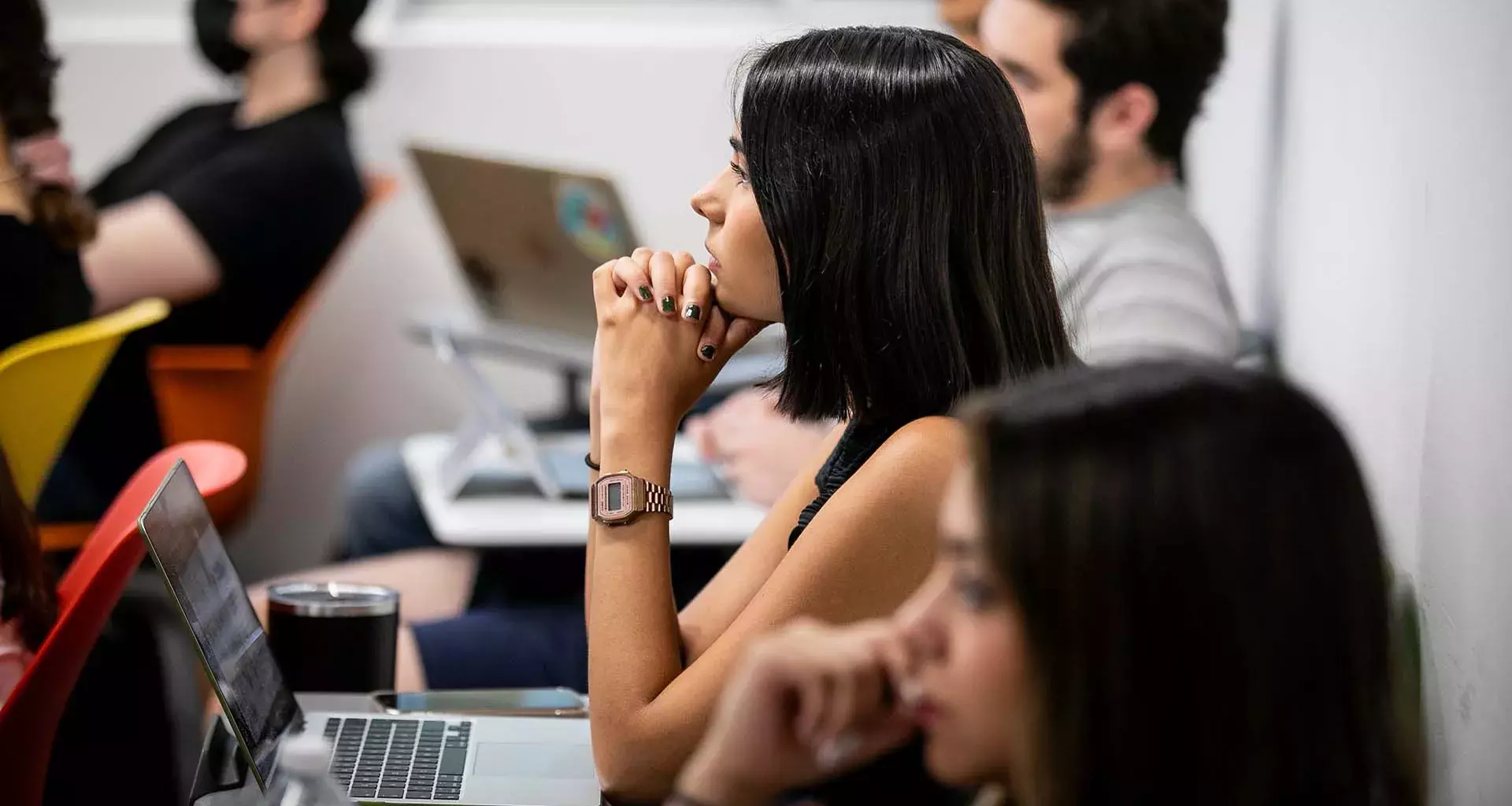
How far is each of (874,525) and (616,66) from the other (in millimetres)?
2331

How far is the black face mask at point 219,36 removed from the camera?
113 inches

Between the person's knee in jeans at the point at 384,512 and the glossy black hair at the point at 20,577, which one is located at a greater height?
the glossy black hair at the point at 20,577

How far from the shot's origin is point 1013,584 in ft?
2.31

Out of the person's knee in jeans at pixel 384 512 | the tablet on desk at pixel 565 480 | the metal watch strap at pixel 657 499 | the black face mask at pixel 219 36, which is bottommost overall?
the person's knee in jeans at pixel 384 512

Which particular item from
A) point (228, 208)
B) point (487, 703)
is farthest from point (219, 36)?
point (487, 703)

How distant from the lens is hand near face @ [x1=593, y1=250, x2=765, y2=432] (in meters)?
1.23

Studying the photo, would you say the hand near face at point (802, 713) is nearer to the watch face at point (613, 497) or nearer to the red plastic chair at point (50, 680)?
the watch face at point (613, 497)

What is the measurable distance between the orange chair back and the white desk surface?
0.68 m

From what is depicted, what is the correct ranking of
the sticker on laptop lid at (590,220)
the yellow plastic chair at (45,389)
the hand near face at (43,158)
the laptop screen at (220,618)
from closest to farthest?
1. the laptop screen at (220,618)
2. the yellow plastic chair at (45,389)
3. the hand near face at (43,158)
4. the sticker on laptop lid at (590,220)

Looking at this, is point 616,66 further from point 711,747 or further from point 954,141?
point 711,747

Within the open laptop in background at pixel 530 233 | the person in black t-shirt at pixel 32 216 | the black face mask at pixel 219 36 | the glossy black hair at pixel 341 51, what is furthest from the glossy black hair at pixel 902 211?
the black face mask at pixel 219 36

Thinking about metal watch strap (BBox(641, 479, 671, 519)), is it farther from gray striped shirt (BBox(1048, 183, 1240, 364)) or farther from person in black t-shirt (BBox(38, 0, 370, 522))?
person in black t-shirt (BBox(38, 0, 370, 522))

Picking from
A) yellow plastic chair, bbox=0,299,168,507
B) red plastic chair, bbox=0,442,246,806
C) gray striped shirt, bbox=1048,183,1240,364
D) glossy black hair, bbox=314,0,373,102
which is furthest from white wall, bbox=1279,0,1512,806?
glossy black hair, bbox=314,0,373,102

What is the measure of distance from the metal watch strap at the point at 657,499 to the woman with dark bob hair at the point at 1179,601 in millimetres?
465
